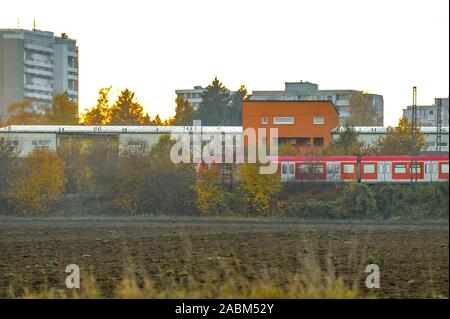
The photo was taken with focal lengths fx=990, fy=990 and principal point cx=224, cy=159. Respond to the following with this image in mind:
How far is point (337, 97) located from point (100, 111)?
88230 millimetres

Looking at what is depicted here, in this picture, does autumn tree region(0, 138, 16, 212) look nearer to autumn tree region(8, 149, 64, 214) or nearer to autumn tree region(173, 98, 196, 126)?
autumn tree region(8, 149, 64, 214)

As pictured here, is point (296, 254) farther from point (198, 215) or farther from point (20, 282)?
point (198, 215)

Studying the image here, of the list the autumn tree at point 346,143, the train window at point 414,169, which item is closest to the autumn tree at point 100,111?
the autumn tree at point 346,143

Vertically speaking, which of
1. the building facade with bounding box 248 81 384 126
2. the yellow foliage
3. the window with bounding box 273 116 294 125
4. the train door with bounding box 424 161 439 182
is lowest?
the yellow foliage

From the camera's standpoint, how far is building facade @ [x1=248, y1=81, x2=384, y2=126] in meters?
143

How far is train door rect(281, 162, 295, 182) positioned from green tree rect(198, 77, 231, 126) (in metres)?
64.5

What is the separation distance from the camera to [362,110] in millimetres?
145000

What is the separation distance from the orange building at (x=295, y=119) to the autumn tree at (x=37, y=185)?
88.0ft

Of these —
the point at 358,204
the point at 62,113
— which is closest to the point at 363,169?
the point at 358,204

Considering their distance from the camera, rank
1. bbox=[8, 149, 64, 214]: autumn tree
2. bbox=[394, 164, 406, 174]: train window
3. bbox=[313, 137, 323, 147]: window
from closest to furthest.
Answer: bbox=[8, 149, 64, 214]: autumn tree
bbox=[394, 164, 406, 174]: train window
bbox=[313, 137, 323, 147]: window

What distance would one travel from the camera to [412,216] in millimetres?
63000

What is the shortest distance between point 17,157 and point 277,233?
105 ft

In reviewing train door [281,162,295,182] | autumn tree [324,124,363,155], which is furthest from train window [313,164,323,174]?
autumn tree [324,124,363,155]

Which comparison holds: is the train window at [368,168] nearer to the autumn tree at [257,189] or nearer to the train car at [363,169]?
the train car at [363,169]
